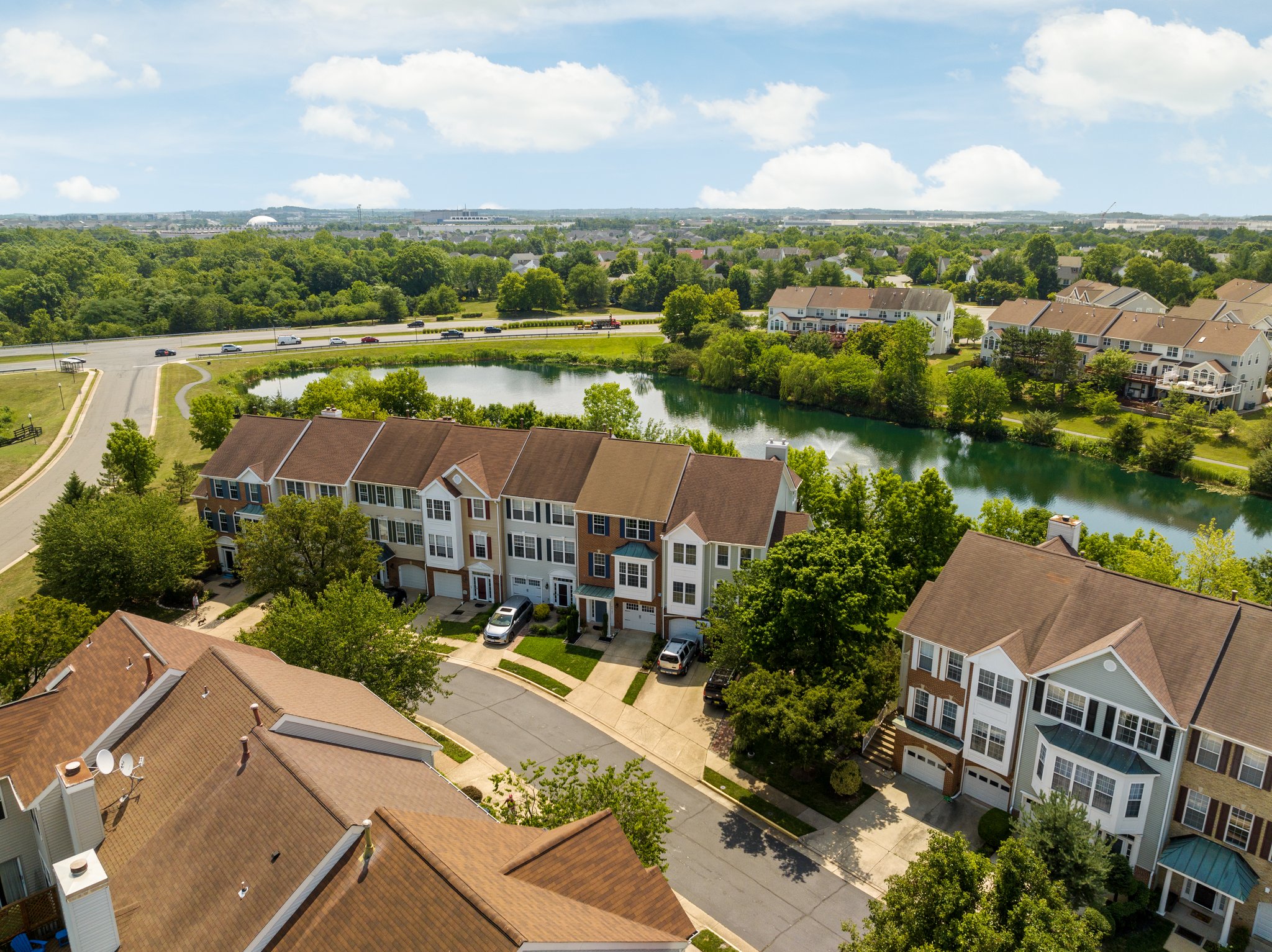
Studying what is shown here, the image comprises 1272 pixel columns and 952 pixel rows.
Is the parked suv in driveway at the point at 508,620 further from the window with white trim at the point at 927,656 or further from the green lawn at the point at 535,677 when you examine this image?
the window with white trim at the point at 927,656

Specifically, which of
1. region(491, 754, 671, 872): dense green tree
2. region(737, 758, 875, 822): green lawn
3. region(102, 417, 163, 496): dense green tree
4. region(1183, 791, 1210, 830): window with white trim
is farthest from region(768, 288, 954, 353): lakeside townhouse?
region(491, 754, 671, 872): dense green tree

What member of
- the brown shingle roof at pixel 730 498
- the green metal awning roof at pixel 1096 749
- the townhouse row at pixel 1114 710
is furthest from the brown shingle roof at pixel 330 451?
the green metal awning roof at pixel 1096 749

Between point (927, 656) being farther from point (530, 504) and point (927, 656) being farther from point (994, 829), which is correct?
point (530, 504)

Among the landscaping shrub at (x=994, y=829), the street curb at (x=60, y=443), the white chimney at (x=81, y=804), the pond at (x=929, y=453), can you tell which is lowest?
the pond at (x=929, y=453)

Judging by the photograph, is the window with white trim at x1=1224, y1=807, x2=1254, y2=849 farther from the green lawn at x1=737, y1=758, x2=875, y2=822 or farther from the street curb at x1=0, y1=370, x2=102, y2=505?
the street curb at x1=0, y1=370, x2=102, y2=505

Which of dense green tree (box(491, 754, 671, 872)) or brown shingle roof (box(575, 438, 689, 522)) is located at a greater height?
brown shingle roof (box(575, 438, 689, 522))

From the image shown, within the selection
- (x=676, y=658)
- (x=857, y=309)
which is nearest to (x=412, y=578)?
(x=676, y=658)

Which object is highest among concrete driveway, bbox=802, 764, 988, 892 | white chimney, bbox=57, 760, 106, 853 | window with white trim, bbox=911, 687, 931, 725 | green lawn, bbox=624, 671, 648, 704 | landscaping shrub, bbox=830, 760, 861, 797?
white chimney, bbox=57, 760, 106, 853
